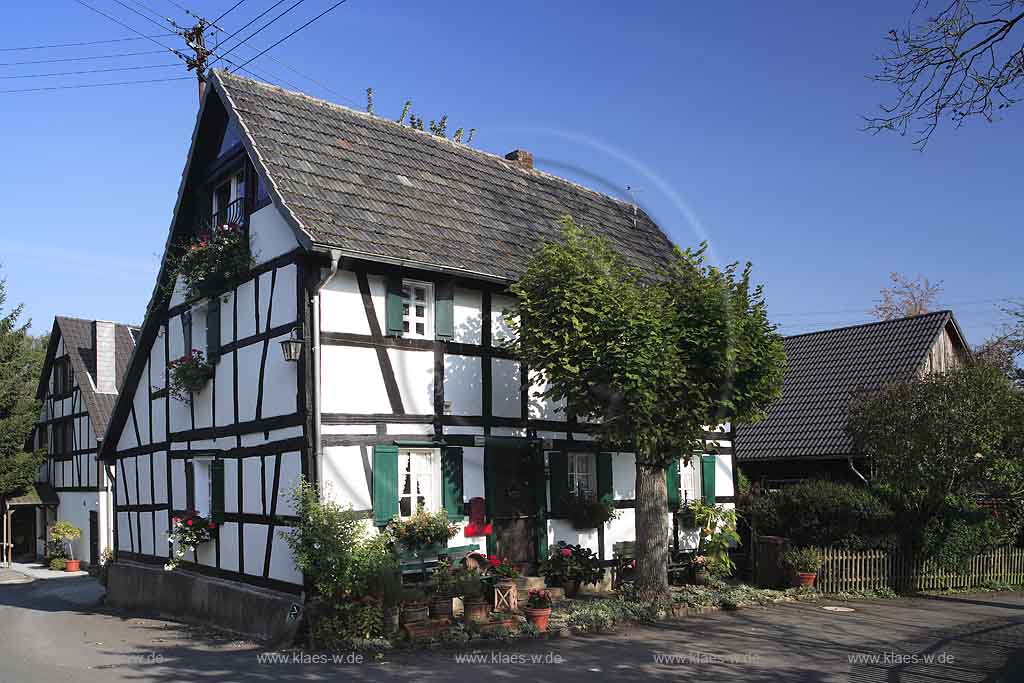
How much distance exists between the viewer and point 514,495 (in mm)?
16062

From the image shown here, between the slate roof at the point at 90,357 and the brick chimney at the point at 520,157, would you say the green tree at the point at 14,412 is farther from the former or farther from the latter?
the brick chimney at the point at 520,157

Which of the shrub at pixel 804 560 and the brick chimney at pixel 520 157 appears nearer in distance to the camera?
the shrub at pixel 804 560

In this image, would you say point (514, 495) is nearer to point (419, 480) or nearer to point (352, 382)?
point (419, 480)

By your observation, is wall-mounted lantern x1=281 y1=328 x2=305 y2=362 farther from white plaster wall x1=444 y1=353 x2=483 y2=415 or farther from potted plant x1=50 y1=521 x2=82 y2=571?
potted plant x1=50 y1=521 x2=82 y2=571

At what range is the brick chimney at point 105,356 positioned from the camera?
115 feet

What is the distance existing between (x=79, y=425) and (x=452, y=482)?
2589 cm

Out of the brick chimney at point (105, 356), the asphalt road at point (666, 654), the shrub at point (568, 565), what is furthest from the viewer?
the brick chimney at point (105, 356)

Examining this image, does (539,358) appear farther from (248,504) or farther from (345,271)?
(248,504)

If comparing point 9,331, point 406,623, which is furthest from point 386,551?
point 9,331

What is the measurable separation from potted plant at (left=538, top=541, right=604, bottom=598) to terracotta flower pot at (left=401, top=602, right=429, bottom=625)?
146 inches

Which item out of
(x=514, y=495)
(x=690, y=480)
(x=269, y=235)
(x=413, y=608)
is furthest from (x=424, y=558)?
(x=690, y=480)

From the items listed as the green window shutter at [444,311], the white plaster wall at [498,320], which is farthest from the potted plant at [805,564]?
the green window shutter at [444,311]

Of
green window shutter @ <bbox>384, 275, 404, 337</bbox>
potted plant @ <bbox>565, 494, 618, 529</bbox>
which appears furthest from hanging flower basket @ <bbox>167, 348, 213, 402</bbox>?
potted plant @ <bbox>565, 494, 618, 529</bbox>

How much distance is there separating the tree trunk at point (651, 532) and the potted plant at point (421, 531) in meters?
3.23
